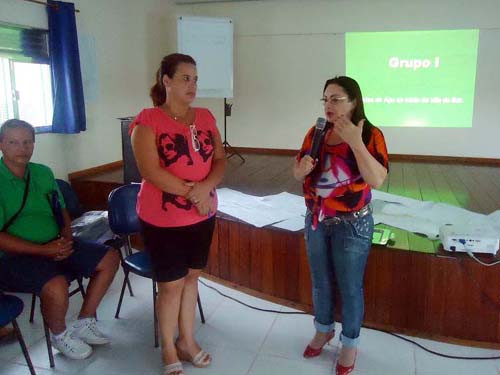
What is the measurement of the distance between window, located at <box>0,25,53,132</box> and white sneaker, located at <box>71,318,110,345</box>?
2.23m

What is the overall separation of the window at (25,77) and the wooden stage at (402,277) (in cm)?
209

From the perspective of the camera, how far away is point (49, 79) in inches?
157

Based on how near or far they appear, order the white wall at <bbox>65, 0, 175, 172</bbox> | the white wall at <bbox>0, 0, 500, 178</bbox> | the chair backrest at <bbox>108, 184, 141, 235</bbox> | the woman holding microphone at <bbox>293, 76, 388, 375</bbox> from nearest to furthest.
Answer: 1. the woman holding microphone at <bbox>293, 76, 388, 375</bbox>
2. the chair backrest at <bbox>108, 184, 141, 235</bbox>
3. the white wall at <bbox>65, 0, 175, 172</bbox>
4. the white wall at <bbox>0, 0, 500, 178</bbox>

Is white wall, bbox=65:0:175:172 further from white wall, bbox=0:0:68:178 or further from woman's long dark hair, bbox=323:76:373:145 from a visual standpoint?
woman's long dark hair, bbox=323:76:373:145

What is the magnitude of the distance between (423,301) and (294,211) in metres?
1.01

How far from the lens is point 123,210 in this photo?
2.38 meters

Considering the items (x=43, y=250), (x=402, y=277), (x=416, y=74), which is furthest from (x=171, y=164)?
(x=416, y=74)

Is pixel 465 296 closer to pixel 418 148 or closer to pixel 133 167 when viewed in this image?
pixel 133 167

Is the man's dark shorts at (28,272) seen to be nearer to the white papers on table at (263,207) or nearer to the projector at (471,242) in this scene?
the white papers on table at (263,207)

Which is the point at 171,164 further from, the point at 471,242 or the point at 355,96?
the point at 471,242

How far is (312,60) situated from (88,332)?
173 inches

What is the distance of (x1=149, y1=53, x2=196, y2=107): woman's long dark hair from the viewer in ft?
5.53

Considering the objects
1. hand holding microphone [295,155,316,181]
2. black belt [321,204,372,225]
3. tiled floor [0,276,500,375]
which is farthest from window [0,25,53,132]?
black belt [321,204,372,225]

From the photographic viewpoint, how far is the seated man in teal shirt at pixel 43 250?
1927 mm
